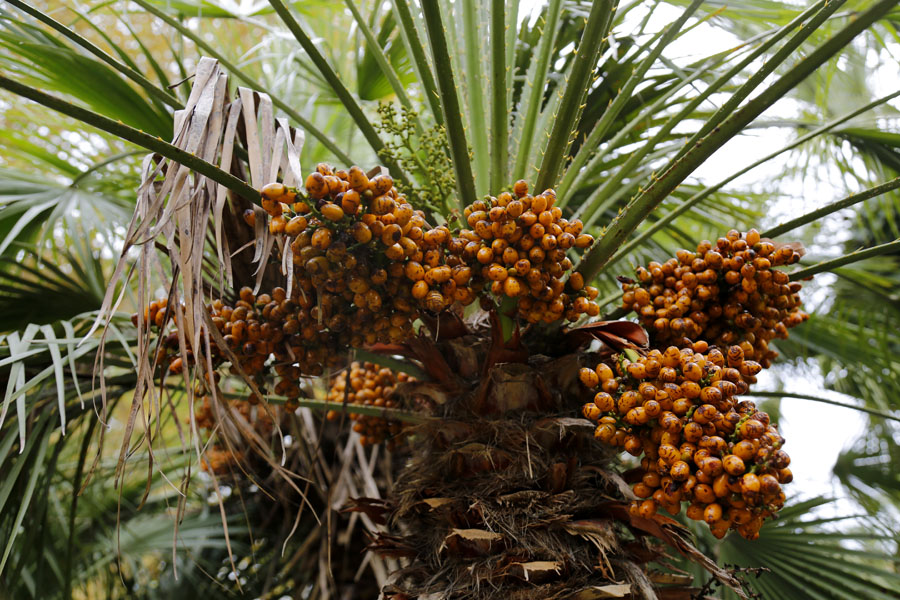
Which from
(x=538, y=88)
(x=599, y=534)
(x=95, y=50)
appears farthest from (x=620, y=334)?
(x=95, y=50)

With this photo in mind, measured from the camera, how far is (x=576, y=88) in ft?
3.88

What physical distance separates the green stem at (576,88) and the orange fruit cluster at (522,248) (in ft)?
0.48

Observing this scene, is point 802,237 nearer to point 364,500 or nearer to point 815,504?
point 815,504

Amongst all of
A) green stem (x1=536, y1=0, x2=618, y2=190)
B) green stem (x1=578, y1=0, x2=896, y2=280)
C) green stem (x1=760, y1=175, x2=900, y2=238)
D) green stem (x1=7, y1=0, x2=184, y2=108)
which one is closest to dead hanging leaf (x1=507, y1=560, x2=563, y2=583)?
green stem (x1=578, y1=0, x2=896, y2=280)

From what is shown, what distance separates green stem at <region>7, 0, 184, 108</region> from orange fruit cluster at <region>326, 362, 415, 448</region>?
2.61 ft

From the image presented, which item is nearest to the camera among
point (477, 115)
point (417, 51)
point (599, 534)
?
point (599, 534)

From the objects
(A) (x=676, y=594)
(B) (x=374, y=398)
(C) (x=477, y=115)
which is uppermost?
(C) (x=477, y=115)

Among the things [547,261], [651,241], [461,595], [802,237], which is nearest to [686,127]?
[651,241]

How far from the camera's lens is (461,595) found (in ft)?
3.89

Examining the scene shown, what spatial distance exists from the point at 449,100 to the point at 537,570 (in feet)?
2.79

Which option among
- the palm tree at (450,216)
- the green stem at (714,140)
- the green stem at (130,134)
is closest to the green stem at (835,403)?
the palm tree at (450,216)

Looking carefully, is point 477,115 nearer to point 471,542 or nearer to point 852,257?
point 852,257

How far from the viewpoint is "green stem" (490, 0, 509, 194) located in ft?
4.12

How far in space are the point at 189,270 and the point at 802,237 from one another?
3.46 meters
